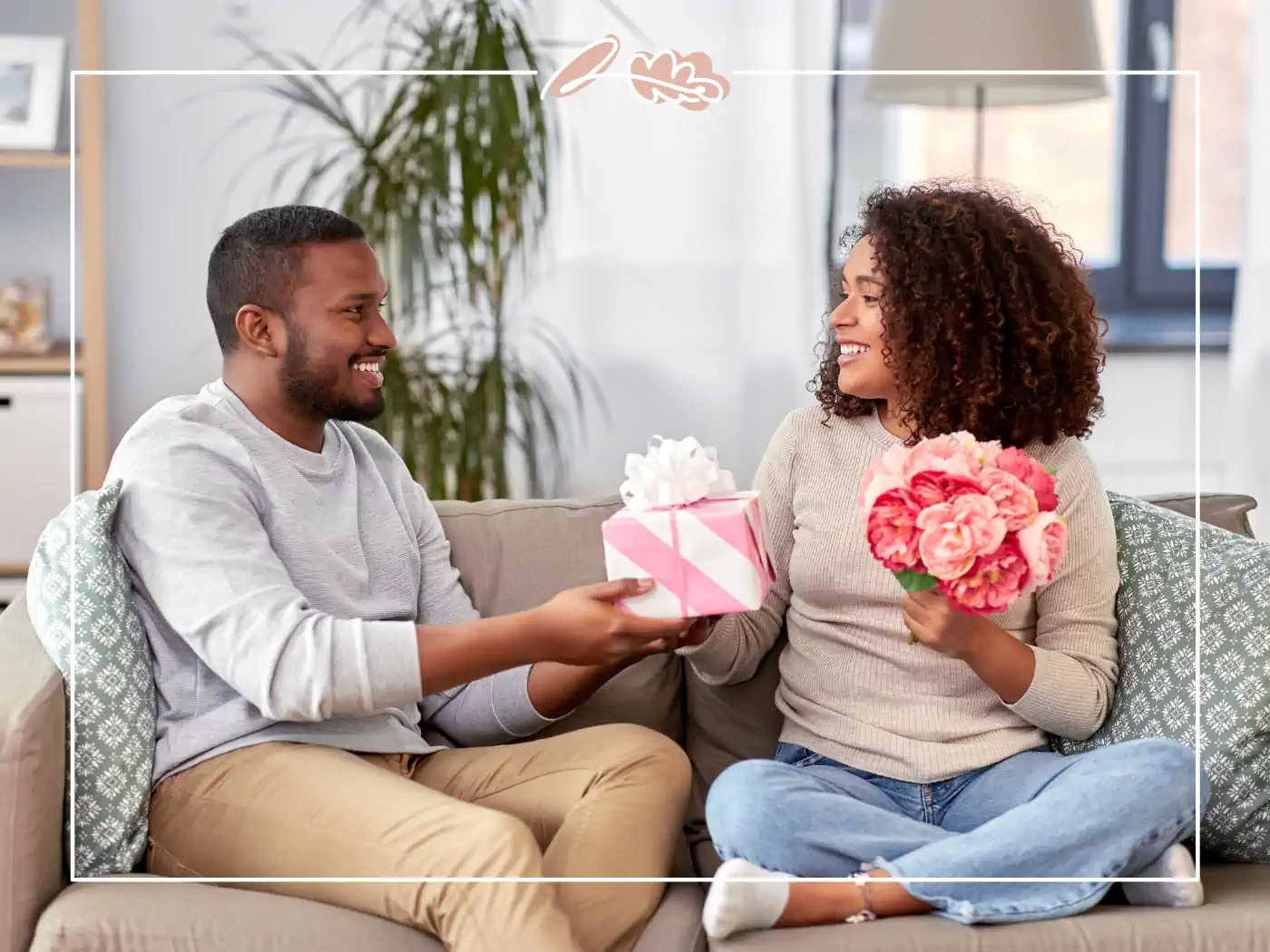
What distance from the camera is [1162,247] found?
1.60m

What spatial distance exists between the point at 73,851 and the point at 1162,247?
4.50 feet

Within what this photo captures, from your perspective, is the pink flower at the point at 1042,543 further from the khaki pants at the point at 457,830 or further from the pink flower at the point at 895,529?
the khaki pants at the point at 457,830

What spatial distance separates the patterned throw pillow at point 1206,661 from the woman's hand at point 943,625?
0.21m

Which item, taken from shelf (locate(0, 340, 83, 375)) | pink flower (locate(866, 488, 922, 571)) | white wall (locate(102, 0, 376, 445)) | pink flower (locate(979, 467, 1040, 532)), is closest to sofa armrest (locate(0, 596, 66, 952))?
white wall (locate(102, 0, 376, 445))

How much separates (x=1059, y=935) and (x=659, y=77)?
102cm

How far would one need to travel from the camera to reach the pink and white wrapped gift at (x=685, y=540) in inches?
53.0

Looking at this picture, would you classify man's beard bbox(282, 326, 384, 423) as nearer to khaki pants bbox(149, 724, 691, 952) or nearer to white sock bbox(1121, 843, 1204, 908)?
khaki pants bbox(149, 724, 691, 952)

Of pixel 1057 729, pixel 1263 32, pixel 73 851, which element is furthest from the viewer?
pixel 1263 32

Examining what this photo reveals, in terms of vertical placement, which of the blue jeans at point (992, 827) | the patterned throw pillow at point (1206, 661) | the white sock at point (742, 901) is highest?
the patterned throw pillow at point (1206, 661)

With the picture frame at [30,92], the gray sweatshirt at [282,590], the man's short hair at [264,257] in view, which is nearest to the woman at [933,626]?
the gray sweatshirt at [282,590]

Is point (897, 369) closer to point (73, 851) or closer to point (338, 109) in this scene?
point (338, 109)

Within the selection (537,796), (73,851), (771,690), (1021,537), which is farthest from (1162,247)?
(73,851)

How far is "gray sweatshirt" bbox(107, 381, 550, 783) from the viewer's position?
1.39 m

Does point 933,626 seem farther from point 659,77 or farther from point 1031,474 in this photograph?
point 659,77
